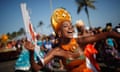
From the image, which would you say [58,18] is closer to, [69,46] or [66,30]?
[66,30]

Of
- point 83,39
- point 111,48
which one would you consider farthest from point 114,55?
point 83,39

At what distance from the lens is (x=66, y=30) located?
12.6 feet

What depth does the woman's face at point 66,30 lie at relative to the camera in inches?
150

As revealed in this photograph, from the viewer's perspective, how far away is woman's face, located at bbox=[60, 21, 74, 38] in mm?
3822

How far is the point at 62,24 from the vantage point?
3.92 m

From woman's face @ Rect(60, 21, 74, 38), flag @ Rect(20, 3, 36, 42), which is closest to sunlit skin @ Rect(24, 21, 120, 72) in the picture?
woman's face @ Rect(60, 21, 74, 38)

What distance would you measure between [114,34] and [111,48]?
526 cm

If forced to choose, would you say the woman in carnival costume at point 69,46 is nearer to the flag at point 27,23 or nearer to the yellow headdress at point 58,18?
the yellow headdress at point 58,18

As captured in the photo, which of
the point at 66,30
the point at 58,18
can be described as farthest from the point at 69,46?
the point at 58,18

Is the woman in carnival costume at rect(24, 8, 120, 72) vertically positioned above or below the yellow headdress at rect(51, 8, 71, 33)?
below

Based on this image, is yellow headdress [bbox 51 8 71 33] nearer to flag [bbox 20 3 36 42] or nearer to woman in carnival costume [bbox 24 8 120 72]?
woman in carnival costume [bbox 24 8 120 72]

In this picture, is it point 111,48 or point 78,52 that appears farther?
point 111,48

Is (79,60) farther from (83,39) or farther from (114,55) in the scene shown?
(114,55)

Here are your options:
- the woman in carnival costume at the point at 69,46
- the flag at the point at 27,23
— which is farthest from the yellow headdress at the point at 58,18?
the flag at the point at 27,23
